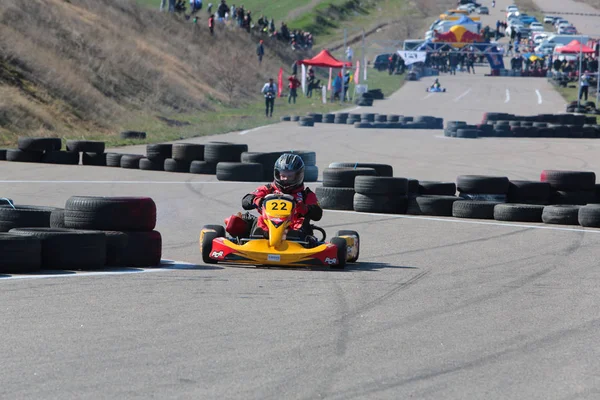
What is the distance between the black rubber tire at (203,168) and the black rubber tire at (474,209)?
6.64 m

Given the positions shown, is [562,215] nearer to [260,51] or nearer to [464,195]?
[464,195]

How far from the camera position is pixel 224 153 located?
19.3 m

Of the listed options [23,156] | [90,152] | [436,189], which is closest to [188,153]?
[90,152]

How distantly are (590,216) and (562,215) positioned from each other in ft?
1.32

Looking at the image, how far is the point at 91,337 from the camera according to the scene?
6203 mm

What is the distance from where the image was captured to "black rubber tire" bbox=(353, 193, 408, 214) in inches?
551

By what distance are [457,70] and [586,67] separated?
1451 cm

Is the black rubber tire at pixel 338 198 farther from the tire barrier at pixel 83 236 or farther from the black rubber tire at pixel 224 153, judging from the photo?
the tire barrier at pixel 83 236

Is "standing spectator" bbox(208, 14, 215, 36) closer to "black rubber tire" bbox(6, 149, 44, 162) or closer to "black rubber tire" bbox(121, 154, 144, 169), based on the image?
"black rubber tire" bbox(6, 149, 44, 162)

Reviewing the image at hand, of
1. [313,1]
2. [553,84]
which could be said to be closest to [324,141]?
[553,84]

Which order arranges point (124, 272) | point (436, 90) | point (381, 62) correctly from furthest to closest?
point (381, 62) < point (436, 90) < point (124, 272)

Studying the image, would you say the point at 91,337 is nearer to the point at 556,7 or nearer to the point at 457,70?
the point at 457,70

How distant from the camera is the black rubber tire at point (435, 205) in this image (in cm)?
1408

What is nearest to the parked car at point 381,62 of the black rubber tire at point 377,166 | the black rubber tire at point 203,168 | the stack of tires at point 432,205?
the black rubber tire at point 203,168
